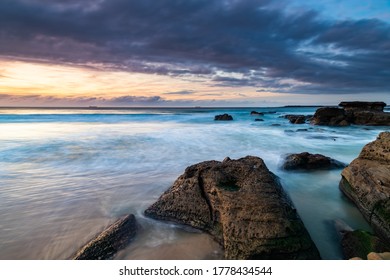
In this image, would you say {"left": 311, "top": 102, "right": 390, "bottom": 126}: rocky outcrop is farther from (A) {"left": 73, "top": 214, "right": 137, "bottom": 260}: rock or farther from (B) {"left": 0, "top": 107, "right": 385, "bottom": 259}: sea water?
(A) {"left": 73, "top": 214, "right": 137, "bottom": 260}: rock

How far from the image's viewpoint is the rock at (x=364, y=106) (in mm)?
27406

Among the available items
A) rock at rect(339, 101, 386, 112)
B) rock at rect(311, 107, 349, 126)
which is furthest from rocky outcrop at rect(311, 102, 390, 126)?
rock at rect(339, 101, 386, 112)

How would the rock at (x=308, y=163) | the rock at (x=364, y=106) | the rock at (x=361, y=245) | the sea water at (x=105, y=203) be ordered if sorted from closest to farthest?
the rock at (x=361, y=245) → the sea water at (x=105, y=203) → the rock at (x=308, y=163) → the rock at (x=364, y=106)

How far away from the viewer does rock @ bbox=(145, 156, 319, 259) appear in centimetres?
319

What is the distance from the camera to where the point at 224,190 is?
3.98 meters

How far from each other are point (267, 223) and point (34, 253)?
122 inches

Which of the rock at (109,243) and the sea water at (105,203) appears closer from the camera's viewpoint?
→ the rock at (109,243)

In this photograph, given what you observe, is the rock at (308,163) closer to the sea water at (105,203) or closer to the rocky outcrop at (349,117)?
the sea water at (105,203)

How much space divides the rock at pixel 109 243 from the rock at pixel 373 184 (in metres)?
3.68

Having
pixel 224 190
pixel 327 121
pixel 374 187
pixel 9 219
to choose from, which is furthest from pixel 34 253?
pixel 327 121

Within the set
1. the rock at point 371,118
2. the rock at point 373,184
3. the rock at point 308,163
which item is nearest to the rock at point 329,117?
the rock at point 371,118

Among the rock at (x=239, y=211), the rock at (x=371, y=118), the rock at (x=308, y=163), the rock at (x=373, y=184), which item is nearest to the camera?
the rock at (x=239, y=211)

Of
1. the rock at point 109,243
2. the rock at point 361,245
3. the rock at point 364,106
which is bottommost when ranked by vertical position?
the rock at point 109,243
